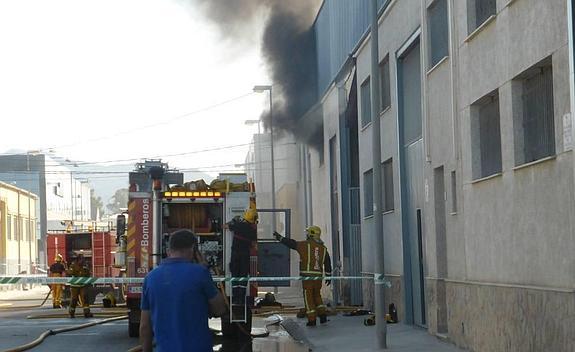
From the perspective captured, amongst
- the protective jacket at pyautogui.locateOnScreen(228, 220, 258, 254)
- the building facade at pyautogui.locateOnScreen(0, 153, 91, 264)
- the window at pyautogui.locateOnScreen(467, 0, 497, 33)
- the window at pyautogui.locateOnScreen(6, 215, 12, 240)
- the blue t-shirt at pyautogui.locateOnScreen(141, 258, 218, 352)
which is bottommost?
the blue t-shirt at pyautogui.locateOnScreen(141, 258, 218, 352)

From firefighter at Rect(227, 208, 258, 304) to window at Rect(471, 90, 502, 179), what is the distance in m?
4.67

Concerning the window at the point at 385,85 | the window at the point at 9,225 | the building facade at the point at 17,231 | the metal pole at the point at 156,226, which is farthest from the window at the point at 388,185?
the window at the point at 9,225

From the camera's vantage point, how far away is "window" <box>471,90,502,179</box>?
1332 centimetres

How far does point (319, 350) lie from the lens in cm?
1577

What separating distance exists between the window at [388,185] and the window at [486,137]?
7.64 meters

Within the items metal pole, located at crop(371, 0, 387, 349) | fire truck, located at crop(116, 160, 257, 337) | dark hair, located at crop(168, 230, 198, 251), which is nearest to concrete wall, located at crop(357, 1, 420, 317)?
metal pole, located at crop(371, 0, 387, 349)

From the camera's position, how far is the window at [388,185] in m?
22.0

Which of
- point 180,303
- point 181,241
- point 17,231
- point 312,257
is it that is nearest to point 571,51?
point 181,241

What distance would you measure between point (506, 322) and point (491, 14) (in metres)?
3.93

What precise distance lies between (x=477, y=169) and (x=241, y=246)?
188 inches

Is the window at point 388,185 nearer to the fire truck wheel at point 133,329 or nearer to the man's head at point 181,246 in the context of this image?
the fire truck wheel at point 133,329

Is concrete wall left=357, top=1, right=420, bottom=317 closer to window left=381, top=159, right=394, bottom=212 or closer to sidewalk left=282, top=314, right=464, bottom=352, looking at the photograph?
window left=381, top=159, right=394, bottom=212

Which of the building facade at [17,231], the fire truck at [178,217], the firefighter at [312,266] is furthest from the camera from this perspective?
the building facade at [17,231]

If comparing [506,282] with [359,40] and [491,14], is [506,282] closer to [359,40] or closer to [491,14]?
[491,14]
